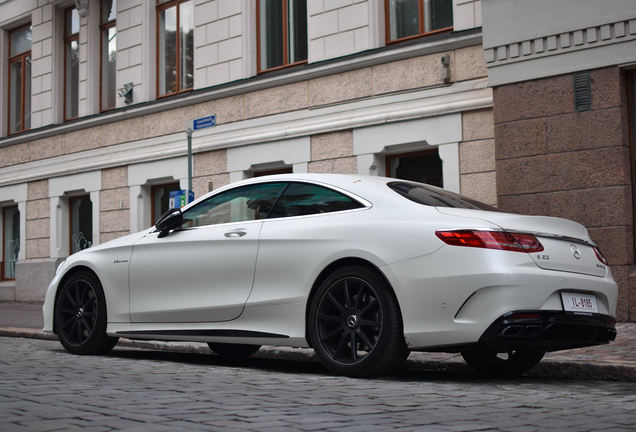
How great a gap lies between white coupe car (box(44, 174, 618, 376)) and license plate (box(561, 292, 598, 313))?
12 mm

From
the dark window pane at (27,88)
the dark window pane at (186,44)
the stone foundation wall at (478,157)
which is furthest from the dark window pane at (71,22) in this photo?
the stone foundation wall at (478,157)

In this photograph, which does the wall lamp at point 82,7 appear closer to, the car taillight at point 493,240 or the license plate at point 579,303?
the car taillight at point 493,240

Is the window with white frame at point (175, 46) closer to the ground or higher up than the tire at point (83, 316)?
higher up

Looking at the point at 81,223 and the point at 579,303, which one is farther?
the point at 81,223

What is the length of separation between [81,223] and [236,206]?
12.8 meters

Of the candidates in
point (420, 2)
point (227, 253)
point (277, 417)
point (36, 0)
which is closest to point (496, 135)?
point (420, 2)

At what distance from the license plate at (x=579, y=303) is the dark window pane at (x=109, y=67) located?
14.3 metres

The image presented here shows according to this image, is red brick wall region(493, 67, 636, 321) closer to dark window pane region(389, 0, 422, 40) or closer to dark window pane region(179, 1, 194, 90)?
dark window pane region(389, 0, 422, 40)

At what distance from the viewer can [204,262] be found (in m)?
6.42

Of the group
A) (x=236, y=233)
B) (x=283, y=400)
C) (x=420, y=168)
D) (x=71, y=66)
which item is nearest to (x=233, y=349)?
(x=236, y=233)

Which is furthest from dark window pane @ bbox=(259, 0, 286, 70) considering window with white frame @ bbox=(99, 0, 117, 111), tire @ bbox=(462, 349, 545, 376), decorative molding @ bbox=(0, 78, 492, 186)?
tire @ bbox=(462, 349, 545, 376)

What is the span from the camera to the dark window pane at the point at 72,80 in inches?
745

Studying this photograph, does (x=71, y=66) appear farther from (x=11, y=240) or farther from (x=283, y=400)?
(x=283, y=400)

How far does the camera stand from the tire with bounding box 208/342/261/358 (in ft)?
24.0
